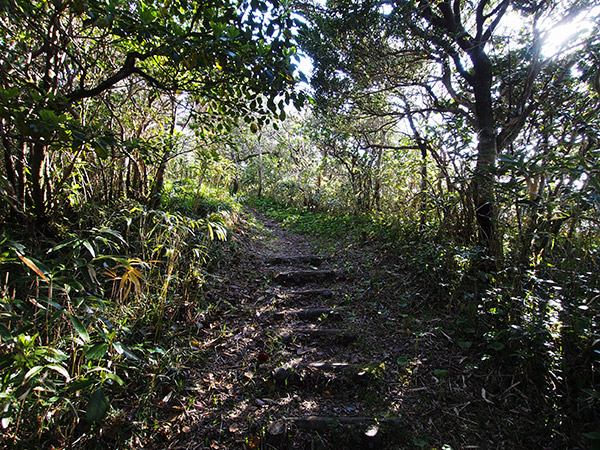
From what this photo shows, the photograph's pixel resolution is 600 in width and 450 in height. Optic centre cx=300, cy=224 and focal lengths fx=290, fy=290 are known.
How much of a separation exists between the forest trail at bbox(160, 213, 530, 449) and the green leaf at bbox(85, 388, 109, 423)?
717mm

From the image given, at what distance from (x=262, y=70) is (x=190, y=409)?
8.27ft

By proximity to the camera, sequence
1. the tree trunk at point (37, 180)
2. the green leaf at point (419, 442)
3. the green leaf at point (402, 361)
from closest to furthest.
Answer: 1. the green leaf at point (419, 442)
2. the green leaf at point (402, 361)
3. the tree trunk at point (37, 180)

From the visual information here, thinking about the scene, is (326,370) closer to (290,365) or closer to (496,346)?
(290,365)

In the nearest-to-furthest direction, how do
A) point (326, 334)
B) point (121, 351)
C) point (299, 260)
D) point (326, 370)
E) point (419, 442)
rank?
1. point (121, 351)
2. point (419, 442)
3. point (326, 370)
4. point (326, 334)
5. point (299, 260)

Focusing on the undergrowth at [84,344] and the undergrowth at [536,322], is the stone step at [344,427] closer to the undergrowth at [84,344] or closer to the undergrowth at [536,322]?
the undergrowth at [84,344]

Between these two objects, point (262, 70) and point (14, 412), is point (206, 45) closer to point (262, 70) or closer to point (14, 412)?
point (262, 70)

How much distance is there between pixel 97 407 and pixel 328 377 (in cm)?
162

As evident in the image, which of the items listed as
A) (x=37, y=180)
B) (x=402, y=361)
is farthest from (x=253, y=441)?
(x=37, y=180)

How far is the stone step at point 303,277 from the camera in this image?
4301 mm

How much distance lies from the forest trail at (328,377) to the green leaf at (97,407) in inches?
28.2

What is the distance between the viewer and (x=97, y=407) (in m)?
1.43

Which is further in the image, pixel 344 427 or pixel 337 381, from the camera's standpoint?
pixel 337 381

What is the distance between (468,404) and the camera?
2.15 metres

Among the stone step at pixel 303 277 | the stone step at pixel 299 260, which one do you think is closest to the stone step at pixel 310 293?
the stone step at pixel 303 277
